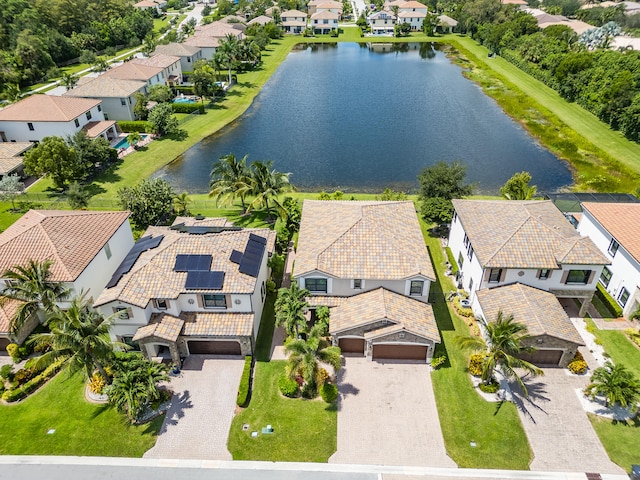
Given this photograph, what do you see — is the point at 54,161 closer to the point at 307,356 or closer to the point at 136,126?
the point at 136,126

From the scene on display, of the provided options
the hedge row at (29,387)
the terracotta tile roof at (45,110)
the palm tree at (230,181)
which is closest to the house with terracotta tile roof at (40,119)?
the terracotta tile roof at (45,110)

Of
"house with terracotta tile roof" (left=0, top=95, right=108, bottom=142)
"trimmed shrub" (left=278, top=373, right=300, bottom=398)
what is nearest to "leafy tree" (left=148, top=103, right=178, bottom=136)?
"house with terracotta tile roof" (left=0, top=95, right=108, bottom=142)

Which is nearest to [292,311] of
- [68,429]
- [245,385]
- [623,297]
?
[245,385]

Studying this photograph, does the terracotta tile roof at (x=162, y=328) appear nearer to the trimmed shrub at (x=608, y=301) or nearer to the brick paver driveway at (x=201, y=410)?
the brick paver driveway at (x=201, y=410)

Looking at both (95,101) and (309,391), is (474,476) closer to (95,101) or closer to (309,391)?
(309,391)

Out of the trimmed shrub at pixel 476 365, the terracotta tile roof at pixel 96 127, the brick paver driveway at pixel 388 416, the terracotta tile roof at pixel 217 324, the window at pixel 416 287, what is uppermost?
the window at pixel 416 287
